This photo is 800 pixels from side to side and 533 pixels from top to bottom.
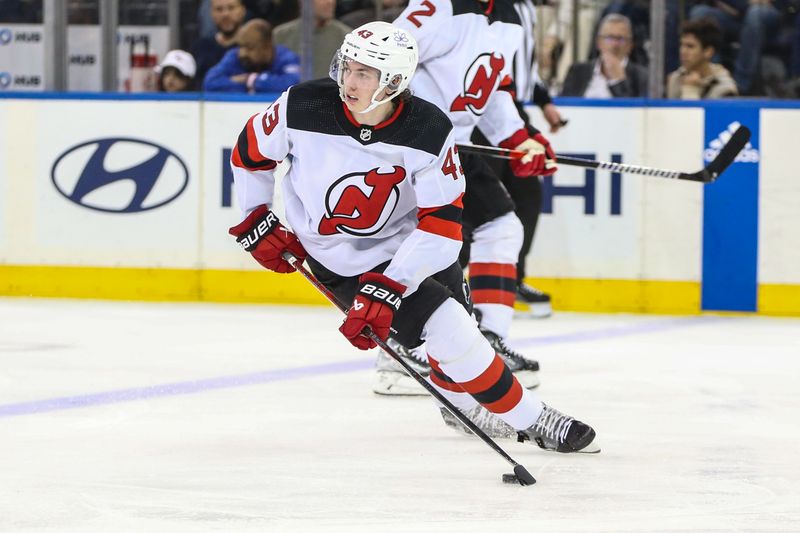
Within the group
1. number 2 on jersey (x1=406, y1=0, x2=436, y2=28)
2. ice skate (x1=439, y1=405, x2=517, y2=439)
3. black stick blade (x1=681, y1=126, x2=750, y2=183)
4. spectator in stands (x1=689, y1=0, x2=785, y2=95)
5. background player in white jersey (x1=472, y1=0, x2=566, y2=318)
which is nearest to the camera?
ice skate (x1=439, y1=405, x2=517, y2=439)

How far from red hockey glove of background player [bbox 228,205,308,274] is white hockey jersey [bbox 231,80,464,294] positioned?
27mm

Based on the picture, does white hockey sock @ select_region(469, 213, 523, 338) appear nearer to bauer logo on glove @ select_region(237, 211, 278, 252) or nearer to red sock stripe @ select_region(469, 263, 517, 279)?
red sock stripe @ select_region(469, 263, 517, 279)

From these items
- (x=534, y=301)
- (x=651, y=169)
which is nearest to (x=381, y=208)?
(x=651, y=169)

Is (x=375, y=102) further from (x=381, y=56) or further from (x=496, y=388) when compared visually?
(x=496, y=388)

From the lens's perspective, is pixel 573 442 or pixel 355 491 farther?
pixel 573 442

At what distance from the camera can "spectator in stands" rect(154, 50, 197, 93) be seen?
604 cm

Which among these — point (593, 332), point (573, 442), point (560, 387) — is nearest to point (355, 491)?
point (573, 442)

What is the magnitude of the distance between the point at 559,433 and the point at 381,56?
34.7 inches

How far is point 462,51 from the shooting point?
3.90 m

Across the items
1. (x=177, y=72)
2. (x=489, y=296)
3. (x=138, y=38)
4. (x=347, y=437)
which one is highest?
(x=138, y=38)

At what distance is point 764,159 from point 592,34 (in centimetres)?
84

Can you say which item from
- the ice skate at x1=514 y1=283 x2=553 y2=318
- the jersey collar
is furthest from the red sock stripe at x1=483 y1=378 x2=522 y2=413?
the ice skate at x1=514 y1=283 x2=553 y2=318

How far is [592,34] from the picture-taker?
19.0 feet

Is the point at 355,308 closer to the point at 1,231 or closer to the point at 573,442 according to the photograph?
the point at 573,442
